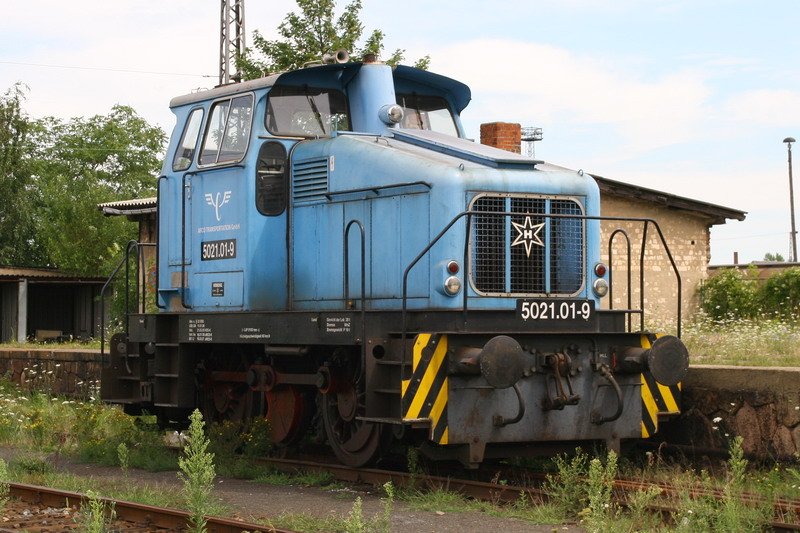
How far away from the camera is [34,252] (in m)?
47.8

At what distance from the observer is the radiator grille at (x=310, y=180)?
10.0 metres

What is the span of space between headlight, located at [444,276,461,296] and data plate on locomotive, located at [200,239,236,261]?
250 cm

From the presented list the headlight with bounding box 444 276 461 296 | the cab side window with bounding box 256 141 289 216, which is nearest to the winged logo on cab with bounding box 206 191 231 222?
the cab side window with bounding box 256 141 289 216

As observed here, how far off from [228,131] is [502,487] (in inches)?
173

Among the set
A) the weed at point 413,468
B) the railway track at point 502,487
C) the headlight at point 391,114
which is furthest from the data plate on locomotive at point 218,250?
the weed at point 413,468

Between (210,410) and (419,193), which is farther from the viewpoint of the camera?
(210,410)

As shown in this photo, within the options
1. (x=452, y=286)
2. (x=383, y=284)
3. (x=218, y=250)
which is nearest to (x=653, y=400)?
(x=452, y=286)

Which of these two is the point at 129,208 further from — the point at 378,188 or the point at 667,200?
the point at 378,188

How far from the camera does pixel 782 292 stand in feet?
82.8

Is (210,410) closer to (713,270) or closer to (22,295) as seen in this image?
(713,270)

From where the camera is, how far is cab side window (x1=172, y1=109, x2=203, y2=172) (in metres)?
11.2

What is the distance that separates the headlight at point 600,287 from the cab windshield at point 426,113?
7.44ft

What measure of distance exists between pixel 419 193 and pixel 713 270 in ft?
63.1

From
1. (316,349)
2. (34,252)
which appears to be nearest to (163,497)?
(316,349)
